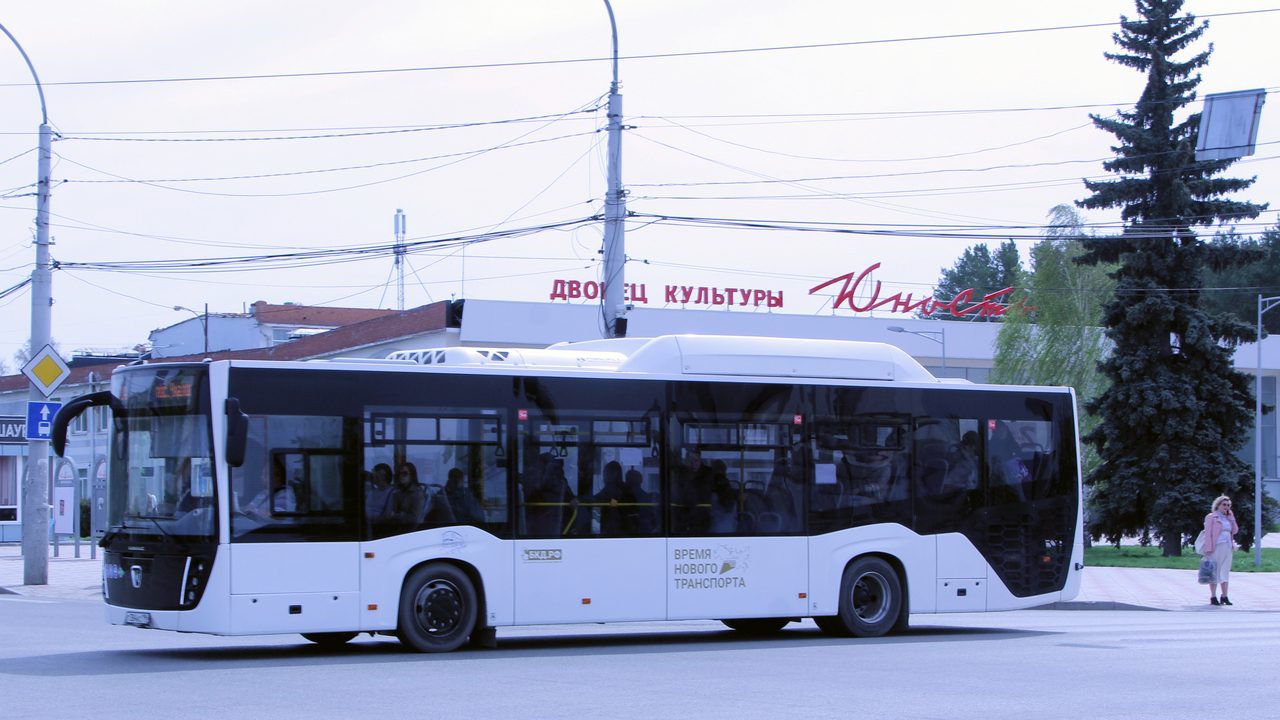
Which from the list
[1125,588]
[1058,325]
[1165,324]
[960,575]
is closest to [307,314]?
[1058,325]

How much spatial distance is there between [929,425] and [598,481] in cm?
417

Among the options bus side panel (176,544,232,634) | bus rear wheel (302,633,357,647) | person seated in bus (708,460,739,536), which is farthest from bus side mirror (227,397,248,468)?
person seated in bus (708,460,739,536)

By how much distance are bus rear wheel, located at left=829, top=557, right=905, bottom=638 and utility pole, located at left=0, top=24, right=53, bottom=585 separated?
1513 cm

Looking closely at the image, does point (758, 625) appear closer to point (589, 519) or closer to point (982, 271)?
point (589, 519)

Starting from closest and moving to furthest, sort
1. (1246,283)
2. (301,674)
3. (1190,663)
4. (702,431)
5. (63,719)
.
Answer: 1. (63,719)
2. (301,674)
3. (1190,663)
4. (702,431)
5. (1246,283)

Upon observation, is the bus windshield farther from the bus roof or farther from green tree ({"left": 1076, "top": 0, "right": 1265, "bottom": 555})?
green tree ({"left": 1076, "top": 0, "right": 1265, "bottom": 555})

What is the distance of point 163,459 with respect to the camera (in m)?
14.3

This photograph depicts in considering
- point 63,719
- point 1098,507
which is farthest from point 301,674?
point 1098,507

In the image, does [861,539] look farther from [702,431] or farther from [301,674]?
[301,674]

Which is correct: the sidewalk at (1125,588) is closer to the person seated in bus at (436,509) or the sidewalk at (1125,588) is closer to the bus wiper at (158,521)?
the bus wiper at (158,521)

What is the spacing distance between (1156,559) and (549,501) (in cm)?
2683

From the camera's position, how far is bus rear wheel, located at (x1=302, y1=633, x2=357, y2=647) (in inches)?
619

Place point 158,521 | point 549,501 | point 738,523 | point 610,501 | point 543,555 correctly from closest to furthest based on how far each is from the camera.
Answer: point 158,521, point 543,555, point 549,501, point 610,501, point 738,523

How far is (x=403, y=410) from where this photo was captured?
14.9 meters
